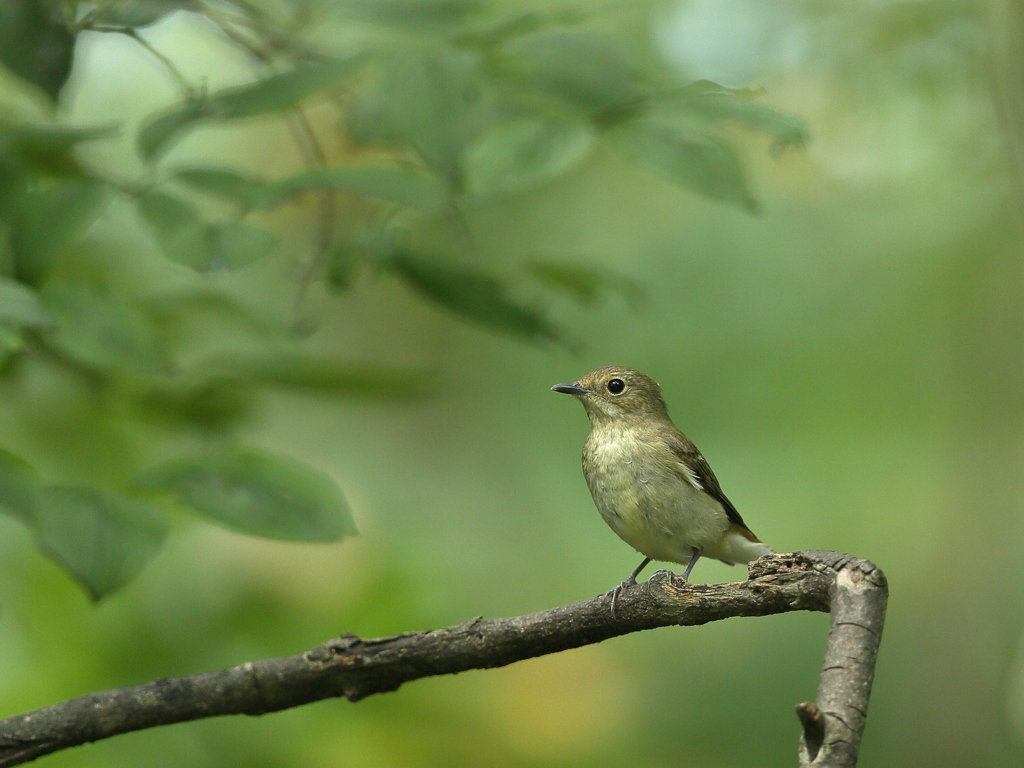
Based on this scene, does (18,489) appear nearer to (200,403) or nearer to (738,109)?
(200,403)

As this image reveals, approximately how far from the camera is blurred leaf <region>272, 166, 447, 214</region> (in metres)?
2.37

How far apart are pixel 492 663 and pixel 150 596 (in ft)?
6.71

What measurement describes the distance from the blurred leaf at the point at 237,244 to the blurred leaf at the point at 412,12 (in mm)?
857

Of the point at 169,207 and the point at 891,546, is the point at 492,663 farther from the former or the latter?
the point at 891,546

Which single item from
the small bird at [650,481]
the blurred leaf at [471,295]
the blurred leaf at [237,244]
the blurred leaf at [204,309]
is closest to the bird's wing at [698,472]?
the small bird at [650,481]

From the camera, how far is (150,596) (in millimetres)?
3713

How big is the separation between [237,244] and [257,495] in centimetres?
65

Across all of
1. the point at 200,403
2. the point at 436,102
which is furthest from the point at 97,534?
the point at 436,102

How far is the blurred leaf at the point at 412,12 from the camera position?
2.83 metres

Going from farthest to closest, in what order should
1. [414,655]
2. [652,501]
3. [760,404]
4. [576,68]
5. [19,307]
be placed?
[760,404]
[652,501]
[576,68]
[414,655]
[19,307]

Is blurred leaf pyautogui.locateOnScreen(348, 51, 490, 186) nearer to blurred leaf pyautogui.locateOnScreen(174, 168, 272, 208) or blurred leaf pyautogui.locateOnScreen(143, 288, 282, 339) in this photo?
blurred leaf pyautogui.locateOnScreen(174, 168, 272, 208)

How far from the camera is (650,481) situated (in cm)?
368

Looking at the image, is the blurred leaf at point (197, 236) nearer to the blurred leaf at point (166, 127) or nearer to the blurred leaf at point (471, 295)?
the blurred leaf at point (166, 127)

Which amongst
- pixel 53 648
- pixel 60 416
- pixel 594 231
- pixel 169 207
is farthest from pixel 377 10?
pixel 594 231
